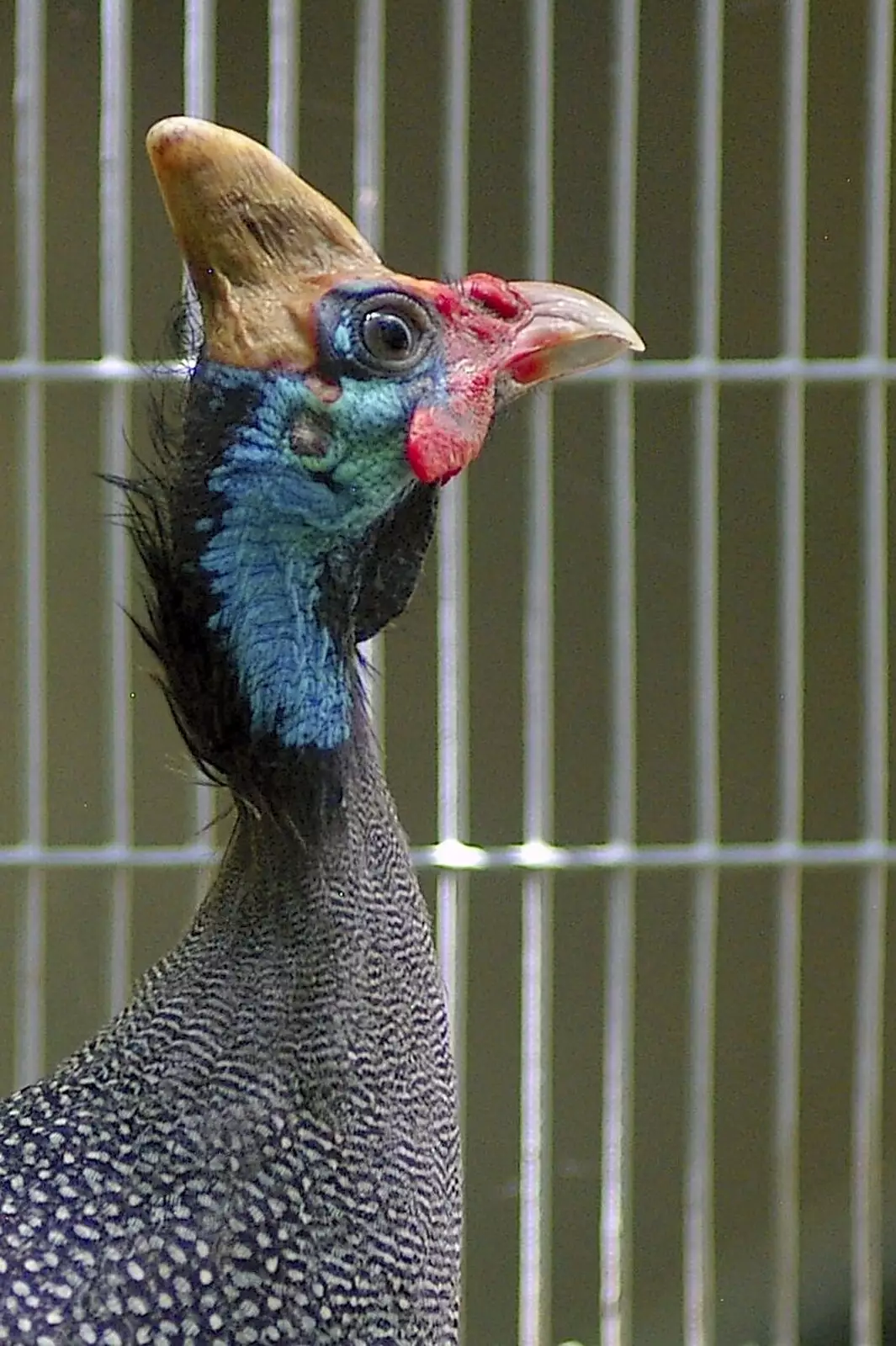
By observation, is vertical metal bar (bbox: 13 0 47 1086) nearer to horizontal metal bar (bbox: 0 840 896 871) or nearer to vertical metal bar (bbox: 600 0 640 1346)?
horizontal metal bar (bbox: 0 840 896 871)

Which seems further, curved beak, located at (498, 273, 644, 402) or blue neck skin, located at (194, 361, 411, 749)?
curved beak, located at (498, 273, 644, 402)

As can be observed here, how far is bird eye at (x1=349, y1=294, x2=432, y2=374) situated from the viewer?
3.95ft

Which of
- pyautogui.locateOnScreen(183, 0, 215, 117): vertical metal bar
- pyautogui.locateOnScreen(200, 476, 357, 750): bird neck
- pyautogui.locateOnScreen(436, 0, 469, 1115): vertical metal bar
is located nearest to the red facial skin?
pyautogui.locateOnScreen(200, 476, 357, 750): bird neck

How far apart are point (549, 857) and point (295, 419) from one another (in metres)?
0.92

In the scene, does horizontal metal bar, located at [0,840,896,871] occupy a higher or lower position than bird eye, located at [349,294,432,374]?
lower

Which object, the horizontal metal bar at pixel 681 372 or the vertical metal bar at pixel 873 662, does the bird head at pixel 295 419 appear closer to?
the horizontal metal bar at pixel 681 372

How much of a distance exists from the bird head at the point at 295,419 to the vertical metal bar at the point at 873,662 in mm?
842

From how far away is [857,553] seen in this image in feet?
8.29

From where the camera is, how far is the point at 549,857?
2.01m

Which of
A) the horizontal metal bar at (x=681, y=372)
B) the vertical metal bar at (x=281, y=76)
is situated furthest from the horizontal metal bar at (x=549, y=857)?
the vertical metal bar at (x=281, y=76)

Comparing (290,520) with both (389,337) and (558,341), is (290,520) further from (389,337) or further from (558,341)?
(558,341)

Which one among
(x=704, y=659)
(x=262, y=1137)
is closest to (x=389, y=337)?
(x=262, y=1137)

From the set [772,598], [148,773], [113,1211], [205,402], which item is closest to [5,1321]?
[113,1211]

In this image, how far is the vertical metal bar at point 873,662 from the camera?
6.36 feet
